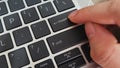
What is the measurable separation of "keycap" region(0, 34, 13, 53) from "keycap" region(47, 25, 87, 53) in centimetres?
8

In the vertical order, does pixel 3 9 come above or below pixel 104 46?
above

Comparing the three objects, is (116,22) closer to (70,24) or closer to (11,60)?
(70,24)

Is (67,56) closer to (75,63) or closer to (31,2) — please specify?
(75,63)

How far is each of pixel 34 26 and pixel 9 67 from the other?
10 centimetres

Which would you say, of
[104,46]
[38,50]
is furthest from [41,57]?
[104,46]

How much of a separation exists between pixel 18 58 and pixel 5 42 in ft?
0.14

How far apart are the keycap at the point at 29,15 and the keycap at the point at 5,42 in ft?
0.17

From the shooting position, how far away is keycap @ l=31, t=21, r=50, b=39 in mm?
498

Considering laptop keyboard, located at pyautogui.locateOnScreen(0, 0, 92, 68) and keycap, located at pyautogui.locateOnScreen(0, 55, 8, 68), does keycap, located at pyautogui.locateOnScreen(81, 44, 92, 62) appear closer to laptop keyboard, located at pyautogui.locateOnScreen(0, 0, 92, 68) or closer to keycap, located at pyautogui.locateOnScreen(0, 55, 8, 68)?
laptop keyboard, located at pyautogui.locateOnScreen(0, 0, 92, 68)

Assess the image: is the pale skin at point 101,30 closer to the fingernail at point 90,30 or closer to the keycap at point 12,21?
the fingernail at point 90,30

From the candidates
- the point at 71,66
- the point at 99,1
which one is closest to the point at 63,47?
the point at 71,66

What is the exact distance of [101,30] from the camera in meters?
0.50

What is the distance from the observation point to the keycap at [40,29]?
0.50m

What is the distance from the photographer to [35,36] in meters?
0.50
